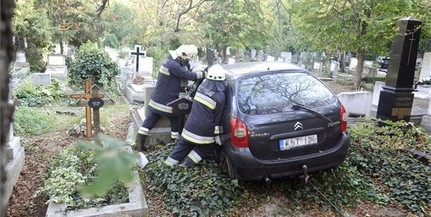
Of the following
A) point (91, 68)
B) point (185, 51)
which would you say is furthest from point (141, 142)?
point (91, 68)

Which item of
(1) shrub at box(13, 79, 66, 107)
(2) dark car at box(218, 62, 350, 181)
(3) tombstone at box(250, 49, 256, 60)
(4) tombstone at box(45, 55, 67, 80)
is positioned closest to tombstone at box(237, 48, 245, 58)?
(3) tombstone at box(250, 49, 256, 60)

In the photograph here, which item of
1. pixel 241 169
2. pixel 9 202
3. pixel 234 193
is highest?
pixel 241 169

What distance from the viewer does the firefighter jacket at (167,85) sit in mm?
5539

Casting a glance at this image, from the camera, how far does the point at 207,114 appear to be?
14.6ft

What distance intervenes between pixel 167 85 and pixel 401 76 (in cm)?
531

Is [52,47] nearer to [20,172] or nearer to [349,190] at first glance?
[20,172]

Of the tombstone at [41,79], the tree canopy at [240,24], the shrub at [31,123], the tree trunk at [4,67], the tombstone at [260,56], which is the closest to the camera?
the tree trunk at [4,67]

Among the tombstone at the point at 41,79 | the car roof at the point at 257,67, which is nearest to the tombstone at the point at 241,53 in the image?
the tombstone at the point at 41,79

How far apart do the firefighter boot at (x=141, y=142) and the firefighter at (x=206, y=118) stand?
1.42m

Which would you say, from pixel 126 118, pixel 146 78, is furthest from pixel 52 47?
pixel 126 118

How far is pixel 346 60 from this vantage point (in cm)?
2773

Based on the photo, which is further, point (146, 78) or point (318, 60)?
point (318, 60)

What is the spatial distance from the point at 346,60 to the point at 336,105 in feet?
82.4

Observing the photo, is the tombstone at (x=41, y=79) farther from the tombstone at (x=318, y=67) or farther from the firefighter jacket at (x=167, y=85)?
the tombstone at (x=318, y=67)
